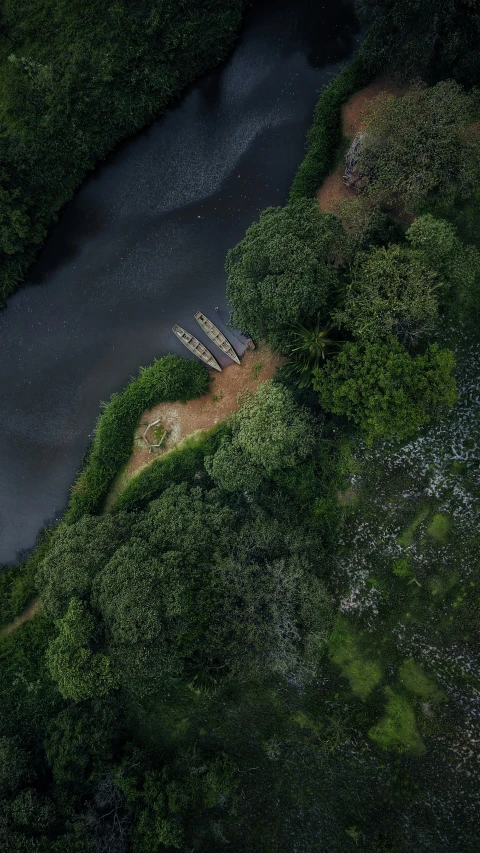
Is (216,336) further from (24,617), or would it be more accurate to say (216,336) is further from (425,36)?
(24,617)

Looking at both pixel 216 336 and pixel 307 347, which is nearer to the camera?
pixel 307 347

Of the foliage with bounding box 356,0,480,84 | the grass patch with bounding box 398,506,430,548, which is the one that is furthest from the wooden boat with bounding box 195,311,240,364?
the foliage with bounding box 356,0,480,84

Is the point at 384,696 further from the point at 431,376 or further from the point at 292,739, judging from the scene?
the point at 431,376

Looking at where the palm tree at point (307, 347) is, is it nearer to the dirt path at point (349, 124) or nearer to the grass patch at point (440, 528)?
the dirt path at point (349, 124)

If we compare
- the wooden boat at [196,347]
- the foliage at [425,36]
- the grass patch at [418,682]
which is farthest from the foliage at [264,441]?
the foliage at [425,36]

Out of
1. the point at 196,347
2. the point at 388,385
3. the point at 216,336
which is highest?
the point at 196,347

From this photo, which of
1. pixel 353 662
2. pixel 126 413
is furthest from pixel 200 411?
pixel 353 662
